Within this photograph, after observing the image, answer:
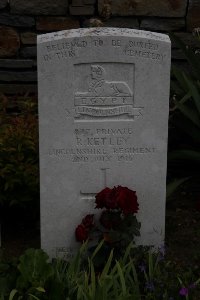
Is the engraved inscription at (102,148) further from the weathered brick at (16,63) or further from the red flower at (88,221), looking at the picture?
the weathered brick at (16,63)

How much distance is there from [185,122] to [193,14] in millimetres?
1052

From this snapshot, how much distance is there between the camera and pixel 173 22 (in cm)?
577

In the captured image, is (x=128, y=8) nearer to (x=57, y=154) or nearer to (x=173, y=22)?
(x=173, y=22)

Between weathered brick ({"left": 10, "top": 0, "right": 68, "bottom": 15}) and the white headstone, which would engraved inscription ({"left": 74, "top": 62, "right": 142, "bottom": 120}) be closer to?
the white headstone

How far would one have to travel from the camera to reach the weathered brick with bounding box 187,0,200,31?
18.7ft

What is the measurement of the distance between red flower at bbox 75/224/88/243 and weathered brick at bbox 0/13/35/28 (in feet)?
7.93

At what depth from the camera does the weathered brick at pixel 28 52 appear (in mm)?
5777

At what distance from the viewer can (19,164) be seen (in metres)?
4.43

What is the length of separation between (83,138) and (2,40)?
2.19 metres

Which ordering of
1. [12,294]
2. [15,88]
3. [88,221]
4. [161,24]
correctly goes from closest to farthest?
[12,294]
[88,221]
[161,24]
[15,88]

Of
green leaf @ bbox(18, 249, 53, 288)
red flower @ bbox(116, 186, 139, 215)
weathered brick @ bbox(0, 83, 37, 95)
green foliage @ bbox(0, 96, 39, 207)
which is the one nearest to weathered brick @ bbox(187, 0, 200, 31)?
weathered brick @ bbox(0, 83, 37, 95)

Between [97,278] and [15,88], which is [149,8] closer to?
[15,88]

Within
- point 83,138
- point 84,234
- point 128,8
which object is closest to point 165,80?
point 83,138

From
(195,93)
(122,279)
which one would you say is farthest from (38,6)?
(122,279)
